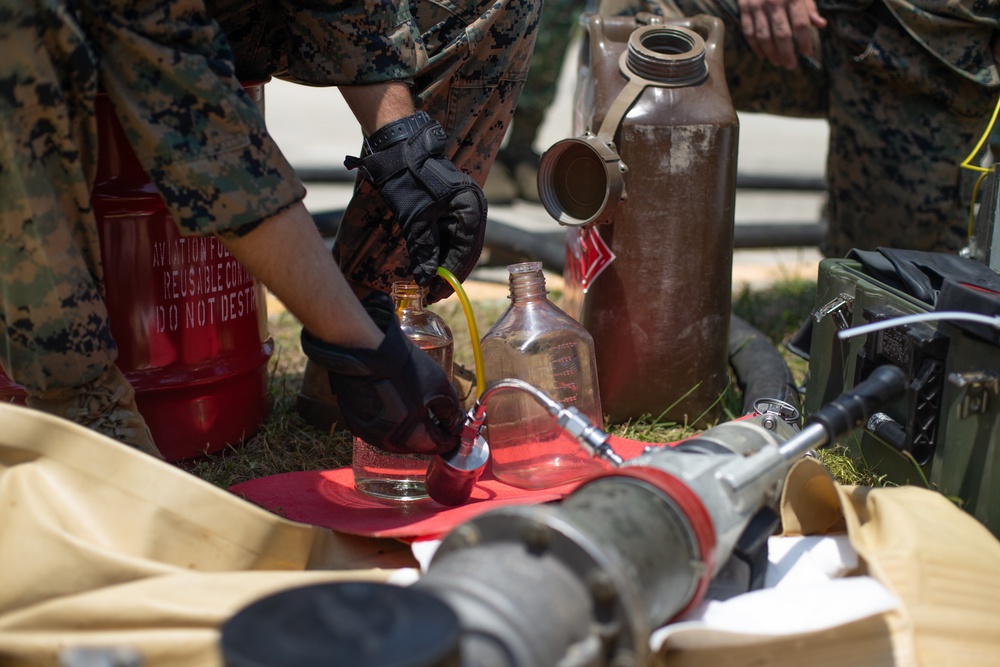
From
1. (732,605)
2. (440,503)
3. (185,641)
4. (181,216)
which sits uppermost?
(181,216)

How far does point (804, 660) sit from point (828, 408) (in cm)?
44

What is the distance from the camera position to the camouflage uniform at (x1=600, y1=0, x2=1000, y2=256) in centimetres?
333

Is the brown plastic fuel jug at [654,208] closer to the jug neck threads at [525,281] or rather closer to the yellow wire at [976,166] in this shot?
the jug neck threads at [525,281]

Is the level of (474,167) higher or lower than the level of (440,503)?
higher

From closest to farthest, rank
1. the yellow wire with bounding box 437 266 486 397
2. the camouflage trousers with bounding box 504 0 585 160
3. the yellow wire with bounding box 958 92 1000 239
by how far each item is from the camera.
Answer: the yellow wire with bounding box 437 266 486 397 → the yellow wire with bounding box 958 92 1000 239 → the camouflage trousers with bounding box 504 0 585 160

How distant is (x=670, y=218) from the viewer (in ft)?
9.38

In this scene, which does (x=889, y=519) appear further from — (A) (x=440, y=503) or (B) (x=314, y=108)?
(B) (x=314, y=108)

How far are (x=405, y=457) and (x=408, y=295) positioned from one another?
395 mm

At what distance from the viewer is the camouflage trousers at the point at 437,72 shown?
8.05 feet

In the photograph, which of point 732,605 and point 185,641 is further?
point 732,605

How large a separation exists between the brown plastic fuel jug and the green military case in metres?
0.45

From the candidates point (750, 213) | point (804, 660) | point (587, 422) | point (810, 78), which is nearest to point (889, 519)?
point (804, 660)

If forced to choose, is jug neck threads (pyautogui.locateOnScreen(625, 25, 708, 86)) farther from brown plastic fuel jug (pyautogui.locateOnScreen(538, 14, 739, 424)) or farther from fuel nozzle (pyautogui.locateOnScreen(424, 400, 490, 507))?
fuel nozzle (pyautogui.locateOnScreen(424, 400, 490, 507))

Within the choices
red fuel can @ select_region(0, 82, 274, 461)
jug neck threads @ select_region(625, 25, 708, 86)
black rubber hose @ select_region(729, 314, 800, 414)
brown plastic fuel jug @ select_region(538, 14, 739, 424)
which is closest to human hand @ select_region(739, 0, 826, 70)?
brown plastic fuel jug @ select_region(538, 14, 739, 424)
